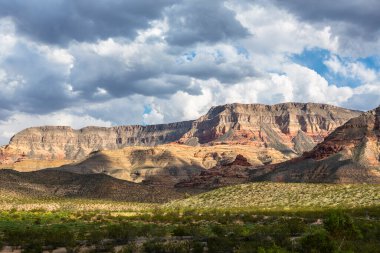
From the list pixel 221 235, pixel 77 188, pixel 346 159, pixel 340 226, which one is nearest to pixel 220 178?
pixel 346 159

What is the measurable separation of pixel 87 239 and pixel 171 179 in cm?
16567

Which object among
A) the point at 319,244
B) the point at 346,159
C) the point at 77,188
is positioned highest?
the point at 346,159

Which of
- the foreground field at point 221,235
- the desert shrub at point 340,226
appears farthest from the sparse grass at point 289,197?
the desert shrub at point 340,226

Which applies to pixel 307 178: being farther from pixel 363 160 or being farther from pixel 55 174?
pixel 55 174

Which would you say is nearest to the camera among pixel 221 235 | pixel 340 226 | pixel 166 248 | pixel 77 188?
pixel 166 248

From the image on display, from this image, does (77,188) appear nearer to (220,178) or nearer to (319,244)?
(220,178)

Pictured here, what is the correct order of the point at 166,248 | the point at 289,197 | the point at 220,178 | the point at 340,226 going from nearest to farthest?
1. the point at 166,248
2. the point at 340,226
3. the point at 289,197
4. the point at 220,178

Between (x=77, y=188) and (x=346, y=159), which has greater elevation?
(x=346, y=159)

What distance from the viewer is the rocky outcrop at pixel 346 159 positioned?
113m

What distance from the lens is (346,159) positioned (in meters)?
123

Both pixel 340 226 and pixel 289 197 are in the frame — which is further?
pixel 289 197

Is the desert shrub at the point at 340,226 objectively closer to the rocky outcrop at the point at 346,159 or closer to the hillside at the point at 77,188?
the hillside at the point at 77,188

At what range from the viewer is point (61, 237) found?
96.2 feet

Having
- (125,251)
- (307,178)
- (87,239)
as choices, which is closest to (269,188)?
(307,178)
